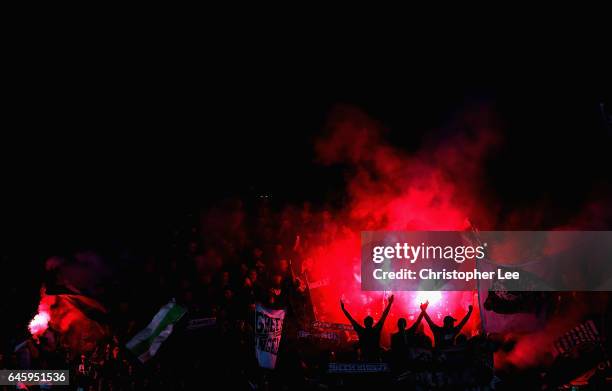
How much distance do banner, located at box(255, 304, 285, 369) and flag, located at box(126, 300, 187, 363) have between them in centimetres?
105

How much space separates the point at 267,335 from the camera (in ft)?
24.7

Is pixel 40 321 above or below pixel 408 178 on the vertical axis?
below

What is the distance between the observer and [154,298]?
25.4 feet

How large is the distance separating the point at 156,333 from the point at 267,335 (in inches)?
59.4

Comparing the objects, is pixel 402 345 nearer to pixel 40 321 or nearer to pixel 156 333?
pixel 156 333

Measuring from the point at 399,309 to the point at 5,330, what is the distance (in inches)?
245

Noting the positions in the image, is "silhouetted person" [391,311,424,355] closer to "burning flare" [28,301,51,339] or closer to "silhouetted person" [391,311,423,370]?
"silhouetted person" [391,311,423,370]

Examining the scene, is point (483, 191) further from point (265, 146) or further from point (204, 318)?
point (204, 318)

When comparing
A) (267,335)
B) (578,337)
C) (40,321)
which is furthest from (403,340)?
(40,321)

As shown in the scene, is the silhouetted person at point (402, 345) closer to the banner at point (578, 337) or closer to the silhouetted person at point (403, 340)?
the silhouetted person at point (403, 340)

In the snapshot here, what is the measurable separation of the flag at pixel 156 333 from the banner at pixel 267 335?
1.05 meters

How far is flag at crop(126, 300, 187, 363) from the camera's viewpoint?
282 inches

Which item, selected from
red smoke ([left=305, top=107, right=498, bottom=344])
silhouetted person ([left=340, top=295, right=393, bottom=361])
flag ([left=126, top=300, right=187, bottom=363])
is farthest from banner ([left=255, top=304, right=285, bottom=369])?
red smoke ([left=305, top=107, right=498, bottom=344])

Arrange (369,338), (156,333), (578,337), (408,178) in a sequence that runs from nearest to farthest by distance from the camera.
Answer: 1. (369,338)
2. (156,333)
3. (578,337)
4. (408,178)
